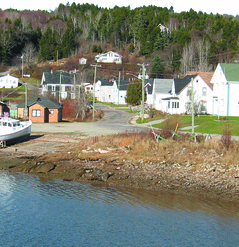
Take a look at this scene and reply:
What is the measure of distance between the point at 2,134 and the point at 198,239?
75.6 feet

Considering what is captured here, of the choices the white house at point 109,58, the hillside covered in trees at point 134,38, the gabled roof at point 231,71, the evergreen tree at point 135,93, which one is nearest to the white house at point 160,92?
the evergreen tree at point 135,93

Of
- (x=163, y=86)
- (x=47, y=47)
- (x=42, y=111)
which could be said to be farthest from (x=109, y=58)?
(x=42, y=111)

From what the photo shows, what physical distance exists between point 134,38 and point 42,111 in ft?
330

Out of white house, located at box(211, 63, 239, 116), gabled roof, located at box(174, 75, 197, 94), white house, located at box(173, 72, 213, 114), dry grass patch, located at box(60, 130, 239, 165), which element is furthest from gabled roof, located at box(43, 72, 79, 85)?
dry grass patch, located at box(60, 130, 239, 165)

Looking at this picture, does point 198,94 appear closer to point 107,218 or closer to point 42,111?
point 42,111

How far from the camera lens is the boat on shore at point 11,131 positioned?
3350 cm

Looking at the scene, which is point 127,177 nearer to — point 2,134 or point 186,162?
point 186,162

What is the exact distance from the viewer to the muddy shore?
20.5 metres

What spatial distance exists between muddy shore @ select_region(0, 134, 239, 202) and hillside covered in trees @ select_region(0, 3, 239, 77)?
78.8 meters

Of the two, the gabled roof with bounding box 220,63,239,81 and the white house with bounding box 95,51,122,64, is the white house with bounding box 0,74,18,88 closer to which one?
the white house with bounding box 95,51,122,64

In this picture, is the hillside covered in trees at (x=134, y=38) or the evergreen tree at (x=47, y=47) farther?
the evergreen tree at (x=47, y=47)

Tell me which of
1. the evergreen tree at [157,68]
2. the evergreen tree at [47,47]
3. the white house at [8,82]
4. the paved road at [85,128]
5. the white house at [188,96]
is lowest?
the paved road at [85,128]

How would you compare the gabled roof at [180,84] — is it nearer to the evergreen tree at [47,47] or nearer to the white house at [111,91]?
the white house at [111,91]

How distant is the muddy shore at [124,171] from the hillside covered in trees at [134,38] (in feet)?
259
